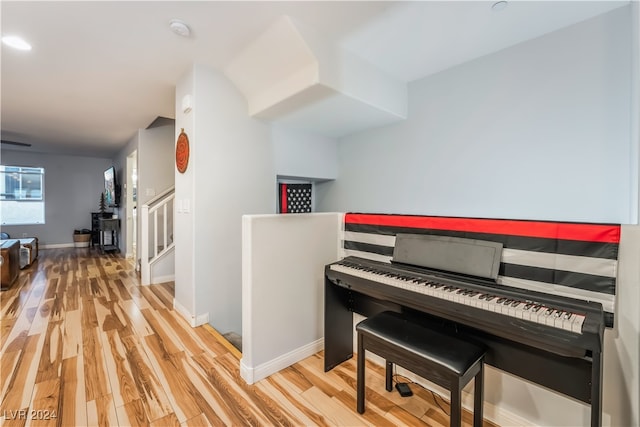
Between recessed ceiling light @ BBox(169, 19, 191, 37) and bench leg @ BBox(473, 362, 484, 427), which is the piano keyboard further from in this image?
recessed ceiling light @ BBox(169, 19, 191, 37)

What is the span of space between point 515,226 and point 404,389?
3.90ft

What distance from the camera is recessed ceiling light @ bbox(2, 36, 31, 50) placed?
203cm

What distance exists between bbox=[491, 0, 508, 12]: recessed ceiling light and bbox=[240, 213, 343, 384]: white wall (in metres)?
1.66

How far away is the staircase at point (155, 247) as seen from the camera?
3.85 metres

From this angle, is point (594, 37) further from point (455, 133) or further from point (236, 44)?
point (236, 44)

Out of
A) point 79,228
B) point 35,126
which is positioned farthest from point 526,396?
point 79,228

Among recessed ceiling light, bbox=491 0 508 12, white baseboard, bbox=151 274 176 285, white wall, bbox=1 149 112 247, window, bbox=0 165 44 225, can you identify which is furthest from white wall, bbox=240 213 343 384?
window, bbox=0 165 44 225

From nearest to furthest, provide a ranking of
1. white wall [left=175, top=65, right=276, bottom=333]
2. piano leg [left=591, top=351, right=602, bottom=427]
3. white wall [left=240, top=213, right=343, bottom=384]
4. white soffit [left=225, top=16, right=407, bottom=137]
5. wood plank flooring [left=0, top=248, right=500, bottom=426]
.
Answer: piano leg [left=591, top=351, right=602, bottom=427]
wood plank flooring [left=0, top=248, right=500, bottom=426]
white wall [left=240, top=213, right=343, bottom=384]
white soffit [left=225, top=16, right=407, bottom=137]
white wall [left=175, top=65, right=276, bottom=333]

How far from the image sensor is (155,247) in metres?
3.93

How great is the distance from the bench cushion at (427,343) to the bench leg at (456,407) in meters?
0.06

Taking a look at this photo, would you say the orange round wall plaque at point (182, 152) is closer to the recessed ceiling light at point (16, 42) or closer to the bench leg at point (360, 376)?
the recessed ceiling light at point (16, 42)

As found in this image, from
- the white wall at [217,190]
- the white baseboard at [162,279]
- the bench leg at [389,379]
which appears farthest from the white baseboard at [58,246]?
the bench leg at [389,379]

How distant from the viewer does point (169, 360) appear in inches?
78.9

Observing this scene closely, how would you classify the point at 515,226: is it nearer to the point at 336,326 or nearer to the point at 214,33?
the point at 336,326
